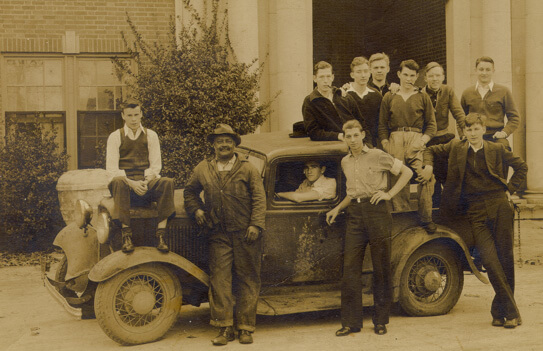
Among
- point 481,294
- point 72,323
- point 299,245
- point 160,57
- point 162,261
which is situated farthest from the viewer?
point 160,57

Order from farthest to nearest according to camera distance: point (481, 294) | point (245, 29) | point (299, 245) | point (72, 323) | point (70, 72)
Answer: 1. point (70, 72)
2. point (245, 29)
3. point (481, 294)
4. point (72, 323)
5. point (299, 245)

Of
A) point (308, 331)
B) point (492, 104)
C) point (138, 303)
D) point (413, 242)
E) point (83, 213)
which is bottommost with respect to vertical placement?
point (308, 331)

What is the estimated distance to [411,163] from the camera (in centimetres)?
711

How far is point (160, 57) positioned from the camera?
34.0 ft

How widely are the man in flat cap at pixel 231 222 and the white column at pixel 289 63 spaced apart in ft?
17.6

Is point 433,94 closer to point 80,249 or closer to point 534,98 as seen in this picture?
point 80,249

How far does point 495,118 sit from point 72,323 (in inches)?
208

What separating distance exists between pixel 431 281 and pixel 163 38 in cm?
721

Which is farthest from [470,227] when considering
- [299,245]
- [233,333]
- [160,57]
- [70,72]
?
[70,72]

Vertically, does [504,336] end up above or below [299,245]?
below

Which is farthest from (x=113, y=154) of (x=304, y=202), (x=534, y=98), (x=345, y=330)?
(x=534, y=98)

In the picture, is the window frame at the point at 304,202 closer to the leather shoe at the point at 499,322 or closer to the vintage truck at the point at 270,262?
the vintage truck at the point at 270,262

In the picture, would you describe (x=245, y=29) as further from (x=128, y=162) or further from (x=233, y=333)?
(x=233, y=333)

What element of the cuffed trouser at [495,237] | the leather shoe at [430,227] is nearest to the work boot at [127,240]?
the leather shoe at [430,227]
